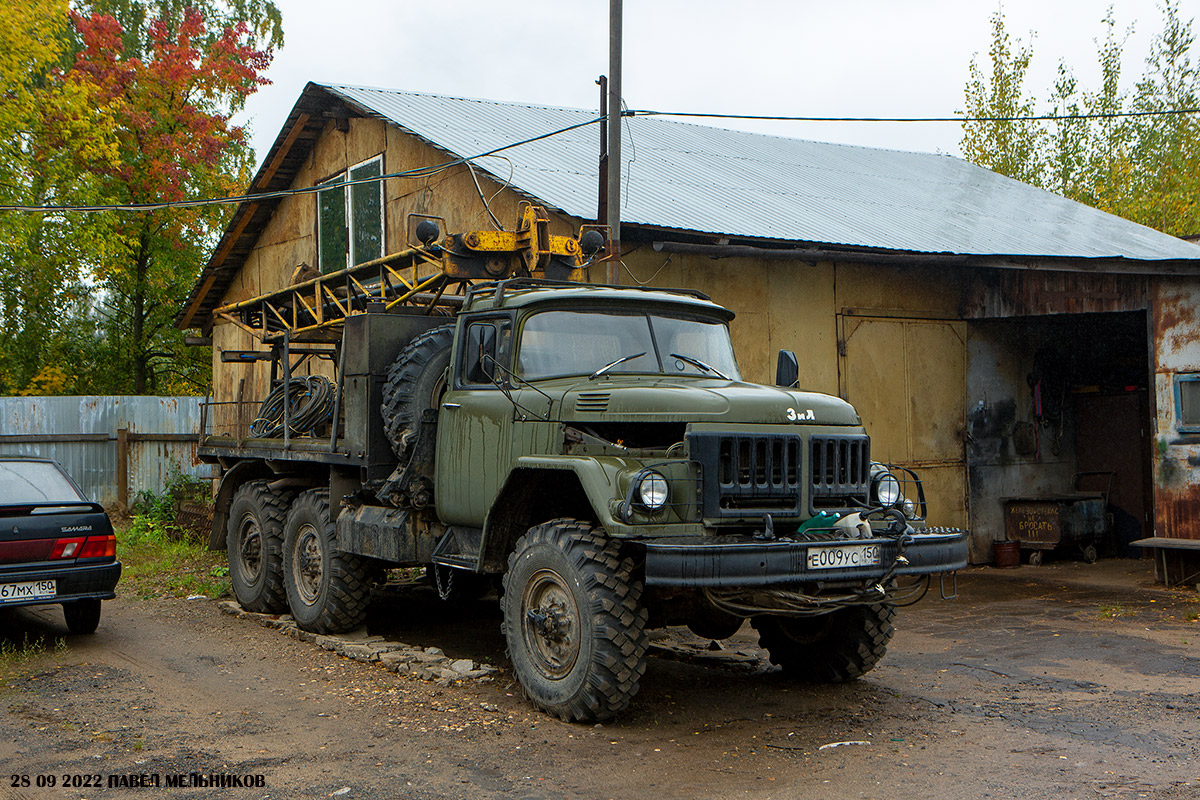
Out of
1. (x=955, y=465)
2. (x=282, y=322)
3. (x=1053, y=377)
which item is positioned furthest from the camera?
(x=1053, y=377)

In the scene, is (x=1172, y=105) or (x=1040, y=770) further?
(x=1172, y=105)

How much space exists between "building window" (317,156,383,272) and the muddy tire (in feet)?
23.8

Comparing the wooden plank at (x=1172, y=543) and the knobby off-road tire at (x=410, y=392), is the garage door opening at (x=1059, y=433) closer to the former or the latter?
the wooden plank at (x=1172, y=543)

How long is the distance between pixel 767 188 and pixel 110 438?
1162cm

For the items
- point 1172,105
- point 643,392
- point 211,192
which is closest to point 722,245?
point 643,392

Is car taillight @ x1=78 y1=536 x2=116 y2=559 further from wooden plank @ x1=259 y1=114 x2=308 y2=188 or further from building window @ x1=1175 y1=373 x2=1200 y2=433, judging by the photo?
building window @ x1=1175 y1=373 x2=1200 y2=433

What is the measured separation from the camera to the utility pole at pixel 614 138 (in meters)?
10.9

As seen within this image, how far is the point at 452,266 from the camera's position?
9.39 metres

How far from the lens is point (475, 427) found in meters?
7.84

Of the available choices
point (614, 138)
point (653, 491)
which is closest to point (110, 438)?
point (614, 138)

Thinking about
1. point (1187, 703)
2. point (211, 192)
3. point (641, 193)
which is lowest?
point (1187, 703)

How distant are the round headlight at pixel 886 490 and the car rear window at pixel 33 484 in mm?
6326

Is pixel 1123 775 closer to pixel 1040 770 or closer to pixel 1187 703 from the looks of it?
pixel 1040 770

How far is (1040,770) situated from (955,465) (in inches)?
379
